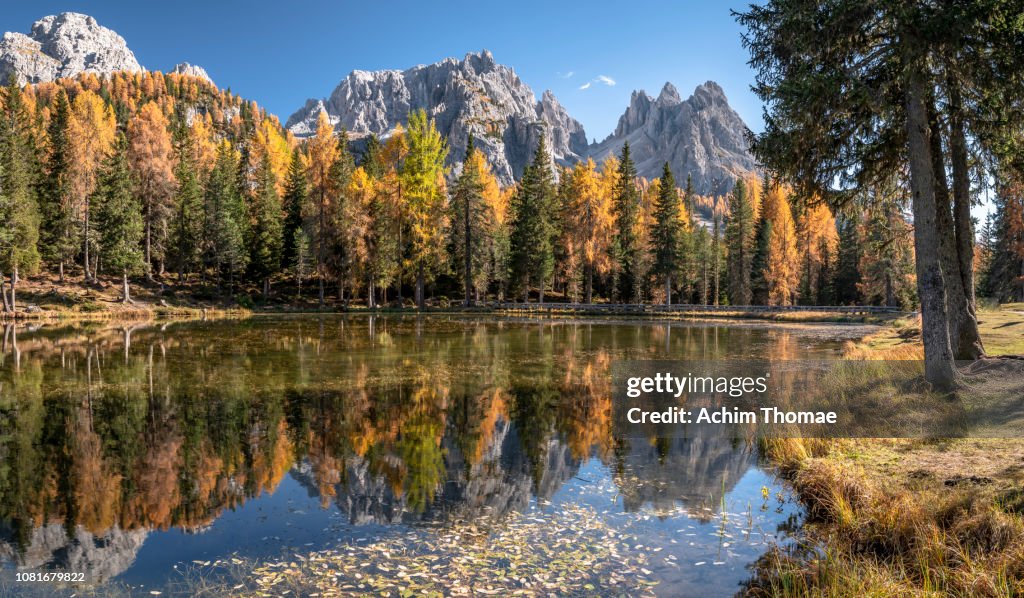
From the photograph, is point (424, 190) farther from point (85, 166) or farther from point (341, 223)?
point (85, 166)

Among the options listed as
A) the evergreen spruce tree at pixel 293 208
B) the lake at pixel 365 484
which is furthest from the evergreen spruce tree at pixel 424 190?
the lake at pixel 365 484

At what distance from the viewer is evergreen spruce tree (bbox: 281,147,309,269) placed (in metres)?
64.4

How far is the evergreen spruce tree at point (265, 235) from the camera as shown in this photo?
60000 millimetres

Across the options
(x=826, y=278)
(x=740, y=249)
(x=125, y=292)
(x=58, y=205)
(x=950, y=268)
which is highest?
(x=58, y=205)

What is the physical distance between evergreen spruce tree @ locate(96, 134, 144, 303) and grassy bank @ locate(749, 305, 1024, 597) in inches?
2106

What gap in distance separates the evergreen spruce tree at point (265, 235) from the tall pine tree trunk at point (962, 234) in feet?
183

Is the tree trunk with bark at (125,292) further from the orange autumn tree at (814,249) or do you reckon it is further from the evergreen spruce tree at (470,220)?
the orange autumn tree at (814,249)

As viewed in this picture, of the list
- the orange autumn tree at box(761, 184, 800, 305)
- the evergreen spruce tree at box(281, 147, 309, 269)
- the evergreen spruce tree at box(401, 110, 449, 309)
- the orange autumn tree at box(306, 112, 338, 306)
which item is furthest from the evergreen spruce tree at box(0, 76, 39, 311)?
the orange autumn tree at box(761, 184, 800, 305)

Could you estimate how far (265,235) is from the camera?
6003cm

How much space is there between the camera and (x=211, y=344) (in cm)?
2797

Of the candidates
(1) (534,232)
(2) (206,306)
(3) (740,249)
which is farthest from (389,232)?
(3) (740,249)

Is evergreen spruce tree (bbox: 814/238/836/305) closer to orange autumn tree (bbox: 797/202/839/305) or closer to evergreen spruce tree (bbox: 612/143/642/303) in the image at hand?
orange autumn tree (bbox: 797/202/839/305)

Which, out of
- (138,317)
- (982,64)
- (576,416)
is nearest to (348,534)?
(576,416)

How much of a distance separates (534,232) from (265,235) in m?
26.7
